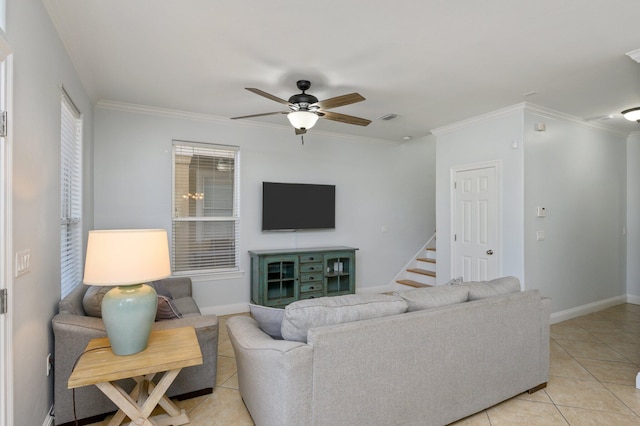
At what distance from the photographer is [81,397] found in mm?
2133

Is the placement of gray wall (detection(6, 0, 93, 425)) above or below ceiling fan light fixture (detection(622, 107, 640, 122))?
below

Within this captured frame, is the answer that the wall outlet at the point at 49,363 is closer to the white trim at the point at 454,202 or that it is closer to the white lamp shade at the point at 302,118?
the white lamp shade at the point at 302,118

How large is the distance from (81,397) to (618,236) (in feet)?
22.0

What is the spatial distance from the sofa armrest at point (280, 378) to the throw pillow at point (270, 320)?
12 centimetres

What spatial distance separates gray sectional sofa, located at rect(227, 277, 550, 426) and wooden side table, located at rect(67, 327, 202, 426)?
33 cm

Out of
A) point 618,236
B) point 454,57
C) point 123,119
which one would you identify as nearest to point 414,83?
point 454,57

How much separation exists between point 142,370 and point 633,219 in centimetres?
672

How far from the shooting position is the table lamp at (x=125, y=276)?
5.95 ft

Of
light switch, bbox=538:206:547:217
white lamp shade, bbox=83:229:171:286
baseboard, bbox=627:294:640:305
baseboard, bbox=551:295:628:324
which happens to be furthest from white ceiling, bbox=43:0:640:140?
baseboard, bbox=627:294:640:305

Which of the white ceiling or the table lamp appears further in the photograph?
the white ceiling

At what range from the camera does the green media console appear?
4414mm

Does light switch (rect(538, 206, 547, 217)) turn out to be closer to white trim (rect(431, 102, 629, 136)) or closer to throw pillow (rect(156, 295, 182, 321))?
white trim (rect(431, 102, 629, 136))

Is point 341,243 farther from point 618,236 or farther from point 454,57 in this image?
point 618,236

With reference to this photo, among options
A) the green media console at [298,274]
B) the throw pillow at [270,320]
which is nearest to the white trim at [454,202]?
the green media console at [298,274]
